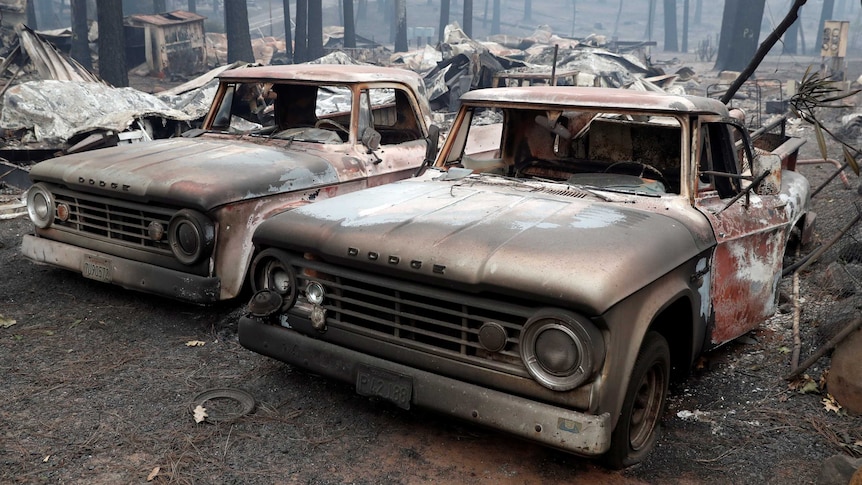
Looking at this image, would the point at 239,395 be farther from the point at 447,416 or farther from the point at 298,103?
the point at 298,103

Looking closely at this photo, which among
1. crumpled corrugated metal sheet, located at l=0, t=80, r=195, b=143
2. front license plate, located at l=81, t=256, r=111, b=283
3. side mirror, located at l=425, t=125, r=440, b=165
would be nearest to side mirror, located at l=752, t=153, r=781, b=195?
side mirror, located at l=425, t=125, r=440, b=165

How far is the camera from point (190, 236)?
15.6 ft

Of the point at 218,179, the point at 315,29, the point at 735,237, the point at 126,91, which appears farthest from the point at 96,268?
the point at 315,29

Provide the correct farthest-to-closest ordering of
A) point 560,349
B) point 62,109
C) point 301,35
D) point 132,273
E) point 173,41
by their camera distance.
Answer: point 301,35, point 173,41, point 62,109, point 132,273, point 560,349

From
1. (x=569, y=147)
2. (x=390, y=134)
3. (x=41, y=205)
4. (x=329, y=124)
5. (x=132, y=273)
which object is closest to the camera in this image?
(x=132, y=273)

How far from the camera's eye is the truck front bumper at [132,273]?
4.77 m

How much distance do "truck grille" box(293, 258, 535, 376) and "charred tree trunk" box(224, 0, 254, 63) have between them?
20515 millimetres

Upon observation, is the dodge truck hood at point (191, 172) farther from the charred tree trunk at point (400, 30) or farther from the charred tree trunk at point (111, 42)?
the charred tree trunk at point (400, 30)

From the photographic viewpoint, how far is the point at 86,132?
10.1m

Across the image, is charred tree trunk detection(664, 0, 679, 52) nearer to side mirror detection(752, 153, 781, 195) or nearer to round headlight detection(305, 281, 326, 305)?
side mirror detection(752, 153, 781, 195)

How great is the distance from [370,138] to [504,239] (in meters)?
2.83

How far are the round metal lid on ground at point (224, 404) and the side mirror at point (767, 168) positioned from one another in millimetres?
3065

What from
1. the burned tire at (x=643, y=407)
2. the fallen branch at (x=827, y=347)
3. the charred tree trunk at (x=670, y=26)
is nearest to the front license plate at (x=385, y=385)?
the burned tire at (x=643, y=407)

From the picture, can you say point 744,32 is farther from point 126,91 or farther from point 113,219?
point 113,219
